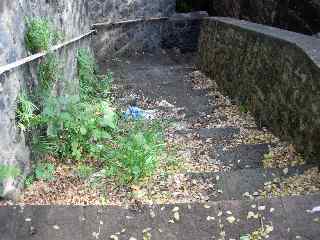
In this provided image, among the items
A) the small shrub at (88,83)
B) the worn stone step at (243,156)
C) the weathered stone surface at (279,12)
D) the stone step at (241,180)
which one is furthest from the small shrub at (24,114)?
the weathered stone surface at (279,12)

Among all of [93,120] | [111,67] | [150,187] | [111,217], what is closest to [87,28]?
[111,67]

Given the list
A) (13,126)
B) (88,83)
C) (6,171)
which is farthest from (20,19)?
(88,83)

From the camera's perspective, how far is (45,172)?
385 cm

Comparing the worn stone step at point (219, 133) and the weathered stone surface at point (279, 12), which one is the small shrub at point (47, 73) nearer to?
the worn stone step at point (219, 133)

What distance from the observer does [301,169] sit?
3.79 m

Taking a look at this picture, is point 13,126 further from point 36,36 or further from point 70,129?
point 36,36

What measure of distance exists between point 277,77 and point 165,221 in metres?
2.40

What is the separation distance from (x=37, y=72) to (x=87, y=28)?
162 inches

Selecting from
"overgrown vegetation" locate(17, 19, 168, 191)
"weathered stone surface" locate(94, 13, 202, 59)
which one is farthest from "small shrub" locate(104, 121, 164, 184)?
"weathered stone surface" locate(94, 13, 202, 59)

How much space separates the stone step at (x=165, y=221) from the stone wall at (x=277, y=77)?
3.39 feet

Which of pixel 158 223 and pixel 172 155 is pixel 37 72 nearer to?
pixel 172 155

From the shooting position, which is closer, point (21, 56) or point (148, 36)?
point (21, 56)

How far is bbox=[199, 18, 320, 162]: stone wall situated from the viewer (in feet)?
13.2

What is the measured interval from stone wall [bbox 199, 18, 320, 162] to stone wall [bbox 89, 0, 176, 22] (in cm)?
283
